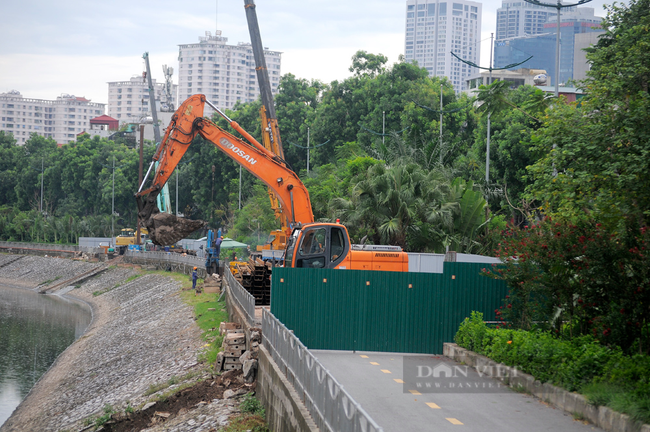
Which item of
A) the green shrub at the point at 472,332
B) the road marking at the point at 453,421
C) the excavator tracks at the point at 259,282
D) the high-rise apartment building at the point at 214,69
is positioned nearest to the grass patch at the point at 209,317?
the excavator tracks at the point at 259,282

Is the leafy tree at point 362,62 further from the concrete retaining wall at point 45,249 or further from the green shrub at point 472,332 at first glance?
the green shrub at point 472,332

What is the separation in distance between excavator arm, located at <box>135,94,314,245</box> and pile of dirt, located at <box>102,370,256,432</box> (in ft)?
32.2

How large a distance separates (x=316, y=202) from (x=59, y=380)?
20571 millimetres

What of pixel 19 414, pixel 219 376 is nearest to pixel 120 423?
pixel 219 376

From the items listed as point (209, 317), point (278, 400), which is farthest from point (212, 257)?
point (278, 400)

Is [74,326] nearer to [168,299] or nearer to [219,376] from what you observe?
[168,299]

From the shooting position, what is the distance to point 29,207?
10462 cm

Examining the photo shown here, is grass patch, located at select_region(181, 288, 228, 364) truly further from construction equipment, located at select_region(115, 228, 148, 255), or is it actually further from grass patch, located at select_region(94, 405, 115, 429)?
construction equipment, located at select_region(115, 228, 148, 255)

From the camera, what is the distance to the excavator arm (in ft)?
83.7

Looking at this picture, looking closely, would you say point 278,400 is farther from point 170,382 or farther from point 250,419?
point 170,382

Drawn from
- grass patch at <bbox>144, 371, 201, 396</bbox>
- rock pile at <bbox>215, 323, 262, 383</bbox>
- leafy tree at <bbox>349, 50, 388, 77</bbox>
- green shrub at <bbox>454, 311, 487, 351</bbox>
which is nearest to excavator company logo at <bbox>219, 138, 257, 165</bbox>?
rock pile at <bbox>215, 323, 262, 383</bbox>

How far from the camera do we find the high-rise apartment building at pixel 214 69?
194m

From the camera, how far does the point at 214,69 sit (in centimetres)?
19525

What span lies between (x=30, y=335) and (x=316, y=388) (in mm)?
33013
